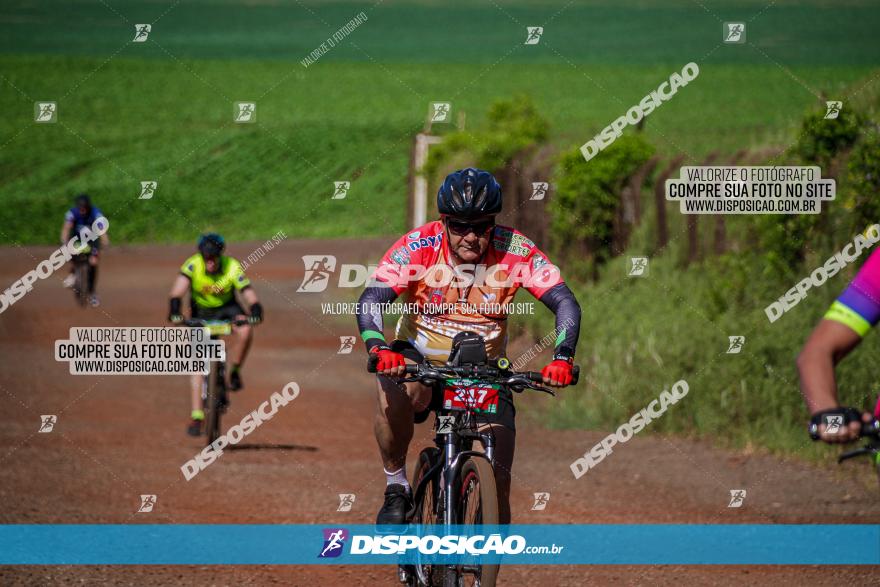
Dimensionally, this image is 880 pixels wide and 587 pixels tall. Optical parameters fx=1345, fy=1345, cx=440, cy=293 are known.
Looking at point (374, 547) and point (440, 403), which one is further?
point (374, 547)

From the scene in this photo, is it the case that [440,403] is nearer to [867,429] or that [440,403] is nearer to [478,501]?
[478,501]

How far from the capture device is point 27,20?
34.0m

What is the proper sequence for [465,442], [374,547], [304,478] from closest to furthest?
[465,442], [374,547], [304,478]

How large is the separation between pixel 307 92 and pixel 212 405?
52414mm

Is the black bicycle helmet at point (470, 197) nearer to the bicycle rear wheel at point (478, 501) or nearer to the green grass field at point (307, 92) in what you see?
the bicycle rear wheel at point (478, 501)

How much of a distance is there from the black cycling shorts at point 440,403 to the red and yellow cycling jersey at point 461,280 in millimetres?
213

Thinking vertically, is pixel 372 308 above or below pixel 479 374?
above

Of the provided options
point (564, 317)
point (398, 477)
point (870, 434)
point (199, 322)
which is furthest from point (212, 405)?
point (870, 434)

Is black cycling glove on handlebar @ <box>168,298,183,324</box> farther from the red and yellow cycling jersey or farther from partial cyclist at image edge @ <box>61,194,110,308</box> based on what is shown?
partial cyclist at image edge @ <box>61,194,110,308</box>

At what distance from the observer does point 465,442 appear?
6.47m

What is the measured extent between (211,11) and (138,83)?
9.96 m

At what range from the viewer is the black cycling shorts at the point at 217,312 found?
12.5 meters

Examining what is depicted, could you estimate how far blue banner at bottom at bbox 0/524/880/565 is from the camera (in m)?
8.30

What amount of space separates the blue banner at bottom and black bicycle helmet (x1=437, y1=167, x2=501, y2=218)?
226 centimetres
